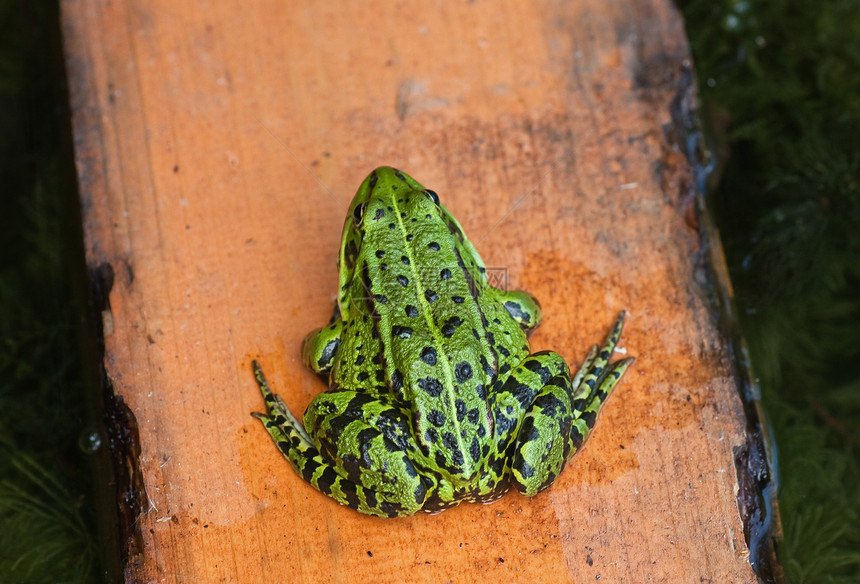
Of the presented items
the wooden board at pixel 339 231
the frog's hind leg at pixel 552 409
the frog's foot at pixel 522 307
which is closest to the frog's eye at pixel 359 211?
the wooden board at pixel 339 231

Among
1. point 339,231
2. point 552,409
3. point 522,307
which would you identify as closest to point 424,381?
point 552,409

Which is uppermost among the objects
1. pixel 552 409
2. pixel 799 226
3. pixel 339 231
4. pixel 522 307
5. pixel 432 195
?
pixel 432 195

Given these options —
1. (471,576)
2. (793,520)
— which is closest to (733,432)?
(793,520)

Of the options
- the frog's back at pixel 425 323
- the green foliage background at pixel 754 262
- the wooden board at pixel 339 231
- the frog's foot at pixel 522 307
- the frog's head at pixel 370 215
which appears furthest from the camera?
the green foliage background at pixel 754 262

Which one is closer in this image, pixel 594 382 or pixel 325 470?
pixel 325 470

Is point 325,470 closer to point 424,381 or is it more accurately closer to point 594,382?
point 424,381

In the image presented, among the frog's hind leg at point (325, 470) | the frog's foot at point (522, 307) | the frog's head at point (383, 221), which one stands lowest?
the frog's hind leg at point (325, 470)

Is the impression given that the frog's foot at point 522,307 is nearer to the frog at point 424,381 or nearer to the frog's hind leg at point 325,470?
the frog at point 424,381
